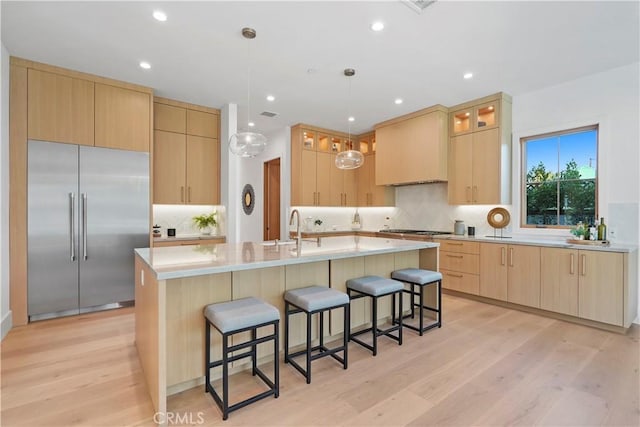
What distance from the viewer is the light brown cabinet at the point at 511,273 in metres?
3.75

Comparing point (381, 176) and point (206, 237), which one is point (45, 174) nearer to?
point (206, 237)

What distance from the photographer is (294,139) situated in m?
6.02

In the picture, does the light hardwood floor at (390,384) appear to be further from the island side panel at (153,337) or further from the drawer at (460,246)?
the drawer at (460,246)

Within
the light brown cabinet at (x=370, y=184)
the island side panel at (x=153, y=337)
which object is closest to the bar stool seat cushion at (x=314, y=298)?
the island side panel at (x=153, y=337)

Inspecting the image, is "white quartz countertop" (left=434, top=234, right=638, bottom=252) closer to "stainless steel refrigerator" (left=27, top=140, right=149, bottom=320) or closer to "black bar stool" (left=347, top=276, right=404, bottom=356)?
"black bar stool" (left=347, top=276, right=404, bottom=356)

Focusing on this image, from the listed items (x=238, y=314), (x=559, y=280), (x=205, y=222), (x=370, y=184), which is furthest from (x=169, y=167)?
(x=559, y=280)

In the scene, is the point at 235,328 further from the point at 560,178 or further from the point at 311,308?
the point at 560,178

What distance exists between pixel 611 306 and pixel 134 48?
17.8ft

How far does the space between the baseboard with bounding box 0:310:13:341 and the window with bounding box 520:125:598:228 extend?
6.12 m

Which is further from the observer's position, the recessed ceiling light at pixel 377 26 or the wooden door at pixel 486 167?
the wooden door at pixel 486 167

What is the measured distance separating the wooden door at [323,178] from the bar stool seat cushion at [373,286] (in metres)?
3.30

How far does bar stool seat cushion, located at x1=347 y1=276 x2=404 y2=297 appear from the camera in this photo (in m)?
2.71

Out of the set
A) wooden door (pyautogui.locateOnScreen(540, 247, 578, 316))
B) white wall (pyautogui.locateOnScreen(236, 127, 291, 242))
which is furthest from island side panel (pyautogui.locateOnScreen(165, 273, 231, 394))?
white wall (pyautogui.locateOnScreen(236, 127, 291, 242))

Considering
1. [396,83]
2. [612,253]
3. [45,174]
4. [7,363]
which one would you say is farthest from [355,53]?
[7,363]
